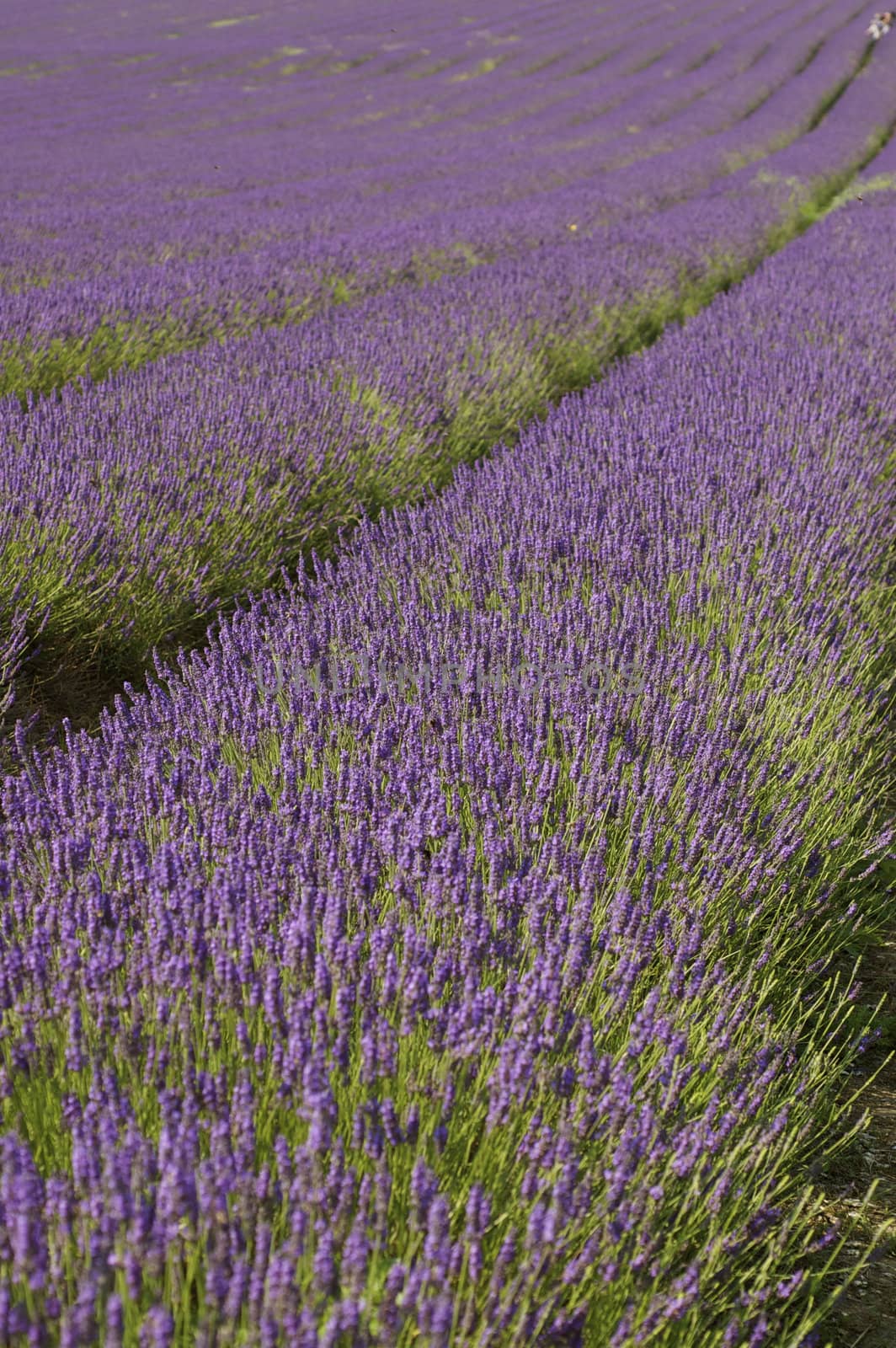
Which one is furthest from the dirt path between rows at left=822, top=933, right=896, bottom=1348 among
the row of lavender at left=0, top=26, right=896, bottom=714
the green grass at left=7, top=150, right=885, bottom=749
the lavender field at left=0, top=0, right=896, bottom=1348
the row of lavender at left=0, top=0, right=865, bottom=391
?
the row of lavender at left=0, top=0, right=865, bottom=391

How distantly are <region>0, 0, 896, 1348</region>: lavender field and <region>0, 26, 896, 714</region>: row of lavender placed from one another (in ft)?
0.08

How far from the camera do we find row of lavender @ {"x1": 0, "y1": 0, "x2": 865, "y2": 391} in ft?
20.9

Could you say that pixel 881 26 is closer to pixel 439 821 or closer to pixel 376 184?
pixel 376 184

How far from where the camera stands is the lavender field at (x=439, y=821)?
3.52ft

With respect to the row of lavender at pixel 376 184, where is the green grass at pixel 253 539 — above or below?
below

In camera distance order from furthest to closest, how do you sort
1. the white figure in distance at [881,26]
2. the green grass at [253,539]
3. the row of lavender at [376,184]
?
1. the white figure in distance at [881,26]
2. the row of lavender at [376,184]
3. the green grass at [253,539]

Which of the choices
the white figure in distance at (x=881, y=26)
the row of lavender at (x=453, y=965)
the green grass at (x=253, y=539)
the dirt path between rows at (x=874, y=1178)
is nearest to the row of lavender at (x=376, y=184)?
the green grass at (x=253, y=539)

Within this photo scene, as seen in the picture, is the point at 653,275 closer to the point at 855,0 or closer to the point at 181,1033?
the point at 181,1033

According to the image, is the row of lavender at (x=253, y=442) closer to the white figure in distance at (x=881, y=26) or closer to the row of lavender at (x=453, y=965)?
the row of lavender at (x=453, y=965)

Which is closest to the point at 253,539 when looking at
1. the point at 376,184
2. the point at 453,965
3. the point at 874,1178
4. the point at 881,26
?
the point at 453,965

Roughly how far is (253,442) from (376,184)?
1132cm

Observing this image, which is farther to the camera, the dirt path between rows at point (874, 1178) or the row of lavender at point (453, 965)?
the dirt path between rows at point (874, 1178)

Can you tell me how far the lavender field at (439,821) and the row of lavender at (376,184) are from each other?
163mm

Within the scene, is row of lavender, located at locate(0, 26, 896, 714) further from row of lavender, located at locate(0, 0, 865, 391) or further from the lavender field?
row of lavender, located at locate(0, 0, 865, 391)
